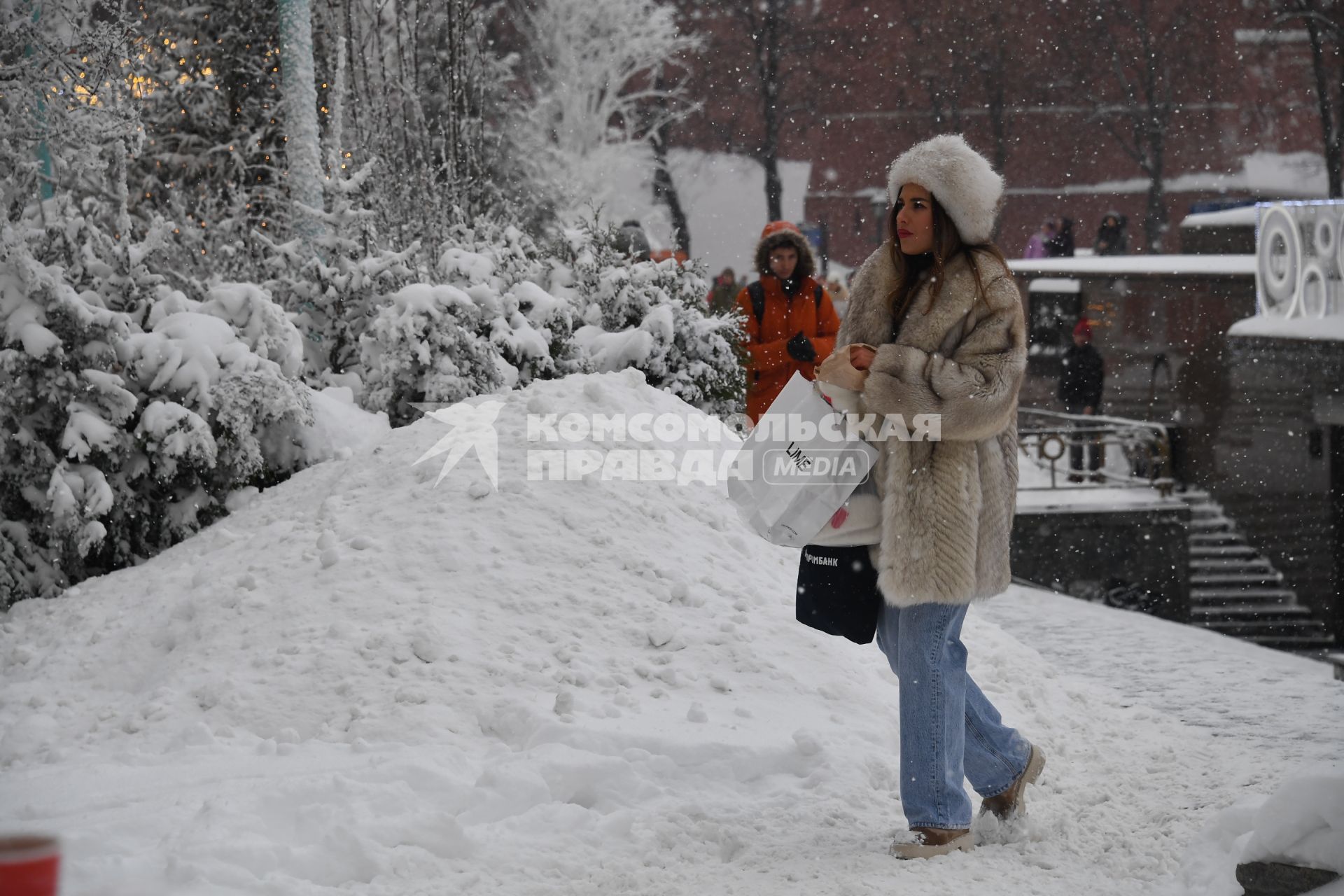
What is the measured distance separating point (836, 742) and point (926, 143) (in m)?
1.92

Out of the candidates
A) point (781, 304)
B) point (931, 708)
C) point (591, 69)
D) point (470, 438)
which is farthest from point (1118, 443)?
point (591, 69)

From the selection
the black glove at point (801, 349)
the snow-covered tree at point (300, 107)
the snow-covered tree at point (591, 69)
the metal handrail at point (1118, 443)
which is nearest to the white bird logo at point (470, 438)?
the black glove at point (801, 349)

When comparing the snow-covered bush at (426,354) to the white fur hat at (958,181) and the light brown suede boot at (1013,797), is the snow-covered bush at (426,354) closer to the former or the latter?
the white fur hat at (958,181)

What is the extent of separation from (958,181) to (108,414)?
4.47 m

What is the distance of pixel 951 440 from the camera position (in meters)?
3.53

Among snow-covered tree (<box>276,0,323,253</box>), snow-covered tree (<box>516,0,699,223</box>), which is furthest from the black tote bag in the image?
snow-covered tree (<box>516,0,699,223</box>)

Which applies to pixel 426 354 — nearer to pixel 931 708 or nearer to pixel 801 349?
pixel 801 349

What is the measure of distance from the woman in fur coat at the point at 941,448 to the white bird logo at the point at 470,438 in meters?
2.51

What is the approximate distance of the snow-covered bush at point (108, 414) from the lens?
620cm

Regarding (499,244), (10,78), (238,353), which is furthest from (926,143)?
(499,244)

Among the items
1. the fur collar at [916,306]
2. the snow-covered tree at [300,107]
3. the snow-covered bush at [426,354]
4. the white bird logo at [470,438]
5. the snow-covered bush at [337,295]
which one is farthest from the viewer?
the snow-covered tree at [300,107]

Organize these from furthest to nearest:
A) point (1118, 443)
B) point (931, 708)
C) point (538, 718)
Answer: point (1118, 443) < point (538, 718) < point (931, 708)

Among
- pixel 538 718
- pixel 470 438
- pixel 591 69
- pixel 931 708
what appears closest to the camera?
pixel 931 708

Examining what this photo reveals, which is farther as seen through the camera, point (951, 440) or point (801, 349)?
point (801, 349)
